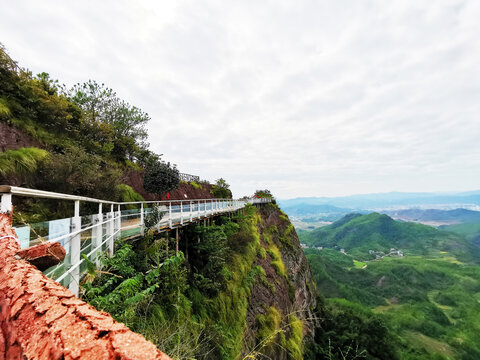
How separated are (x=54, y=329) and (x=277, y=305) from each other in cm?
1377

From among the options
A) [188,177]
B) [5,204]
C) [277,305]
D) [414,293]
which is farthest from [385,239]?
[5,204]

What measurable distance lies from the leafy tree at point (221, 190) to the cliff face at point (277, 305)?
7946 millimetres

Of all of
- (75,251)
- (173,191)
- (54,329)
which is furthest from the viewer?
(173,191)

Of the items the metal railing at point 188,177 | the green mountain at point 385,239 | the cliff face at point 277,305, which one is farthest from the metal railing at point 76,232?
the green mountain at point 385,239

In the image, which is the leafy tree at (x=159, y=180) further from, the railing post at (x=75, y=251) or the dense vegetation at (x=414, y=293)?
the dense vegetation at (x=414, y=293)

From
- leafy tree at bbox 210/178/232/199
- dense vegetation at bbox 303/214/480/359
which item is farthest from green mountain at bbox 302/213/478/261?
leafy tree at bbox 210/178/232/199

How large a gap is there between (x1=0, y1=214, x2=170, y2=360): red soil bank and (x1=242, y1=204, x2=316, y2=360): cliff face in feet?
11.2

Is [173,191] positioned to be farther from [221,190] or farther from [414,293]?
[414,293]

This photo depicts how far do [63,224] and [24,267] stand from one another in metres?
1.99

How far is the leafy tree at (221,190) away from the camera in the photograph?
29609mm

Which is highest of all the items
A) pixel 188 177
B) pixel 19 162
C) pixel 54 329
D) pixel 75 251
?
pixel 188 177

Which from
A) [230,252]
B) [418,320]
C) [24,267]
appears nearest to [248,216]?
[230,252]

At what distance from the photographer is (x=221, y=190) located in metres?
29.8

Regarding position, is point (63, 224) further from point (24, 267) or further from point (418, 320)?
point (418, 320)
